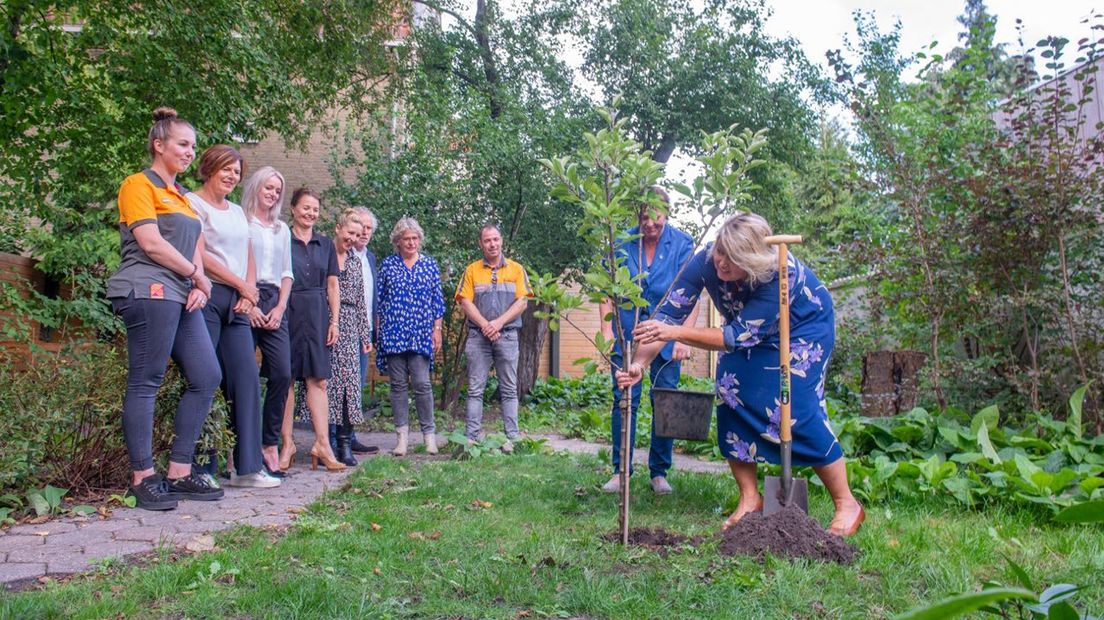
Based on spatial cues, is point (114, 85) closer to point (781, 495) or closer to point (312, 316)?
point (312, 316)

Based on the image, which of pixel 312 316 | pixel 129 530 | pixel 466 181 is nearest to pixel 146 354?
pixel 129 530

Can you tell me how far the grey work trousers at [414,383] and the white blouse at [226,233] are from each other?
2001mm

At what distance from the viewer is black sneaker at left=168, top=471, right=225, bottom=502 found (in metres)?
4.40

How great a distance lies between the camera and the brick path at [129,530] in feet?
10.4

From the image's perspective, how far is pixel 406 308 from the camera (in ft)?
21.8

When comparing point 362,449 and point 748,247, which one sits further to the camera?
point 362,449

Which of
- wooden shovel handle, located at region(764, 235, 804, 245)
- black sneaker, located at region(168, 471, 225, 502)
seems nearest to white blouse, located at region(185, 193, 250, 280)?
black sneaker, located at region(168, 471, 225, 502)

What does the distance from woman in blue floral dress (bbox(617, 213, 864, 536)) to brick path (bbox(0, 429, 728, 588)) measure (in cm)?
188

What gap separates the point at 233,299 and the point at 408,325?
1921mm

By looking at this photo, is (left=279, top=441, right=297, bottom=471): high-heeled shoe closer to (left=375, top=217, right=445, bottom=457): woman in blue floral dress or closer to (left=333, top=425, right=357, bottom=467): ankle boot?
(left=333, top=425, right=357, bottom=467): ankle boot

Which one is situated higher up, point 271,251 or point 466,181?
point 466,181

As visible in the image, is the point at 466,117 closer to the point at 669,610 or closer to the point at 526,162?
the point at 526,162

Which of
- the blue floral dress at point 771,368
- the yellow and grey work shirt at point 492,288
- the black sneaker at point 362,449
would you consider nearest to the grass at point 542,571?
the blue floral dress at point 771,368

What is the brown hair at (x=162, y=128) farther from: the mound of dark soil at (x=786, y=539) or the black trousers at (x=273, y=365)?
the mound of dark soil at (x=786, y=539)
